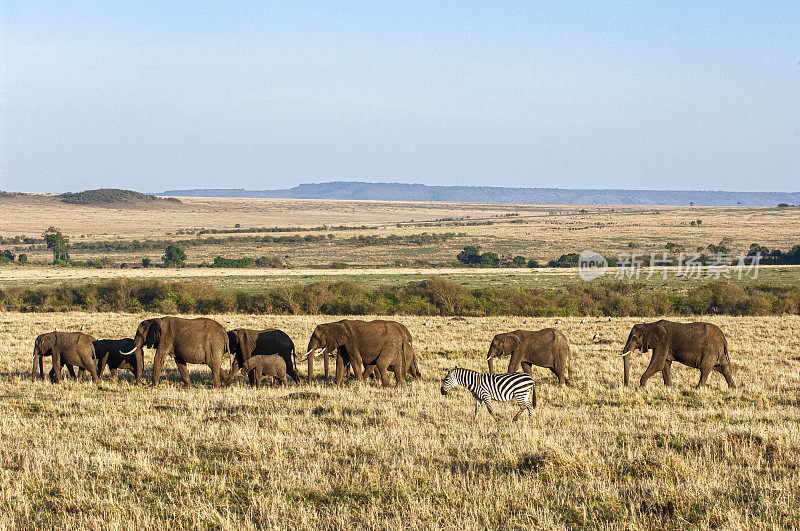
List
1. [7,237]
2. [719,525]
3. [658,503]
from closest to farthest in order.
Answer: [719,525]
[658,503]
[7,237]

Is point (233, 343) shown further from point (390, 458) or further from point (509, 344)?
point (390, 458)

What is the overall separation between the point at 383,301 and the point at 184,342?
2504 cm

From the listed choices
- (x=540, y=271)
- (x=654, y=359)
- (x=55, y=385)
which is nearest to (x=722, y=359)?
(x=654, y=359)

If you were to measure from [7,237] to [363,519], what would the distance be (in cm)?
13413

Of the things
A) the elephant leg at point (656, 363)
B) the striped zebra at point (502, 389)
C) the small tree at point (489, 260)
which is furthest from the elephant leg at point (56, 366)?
the small tree at point (489, 260)

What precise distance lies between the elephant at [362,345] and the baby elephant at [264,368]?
0.65 m

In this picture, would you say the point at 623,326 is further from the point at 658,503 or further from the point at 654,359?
the point at 658,503

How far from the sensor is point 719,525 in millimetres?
7258

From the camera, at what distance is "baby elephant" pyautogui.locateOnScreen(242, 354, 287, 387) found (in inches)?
635

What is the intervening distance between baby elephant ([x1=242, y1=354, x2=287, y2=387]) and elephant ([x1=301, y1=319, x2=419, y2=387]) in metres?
0.65

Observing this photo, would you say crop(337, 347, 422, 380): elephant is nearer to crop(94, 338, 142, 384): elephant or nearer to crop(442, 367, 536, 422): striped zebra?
crop(442, 367, 536, 422): striped zebra
